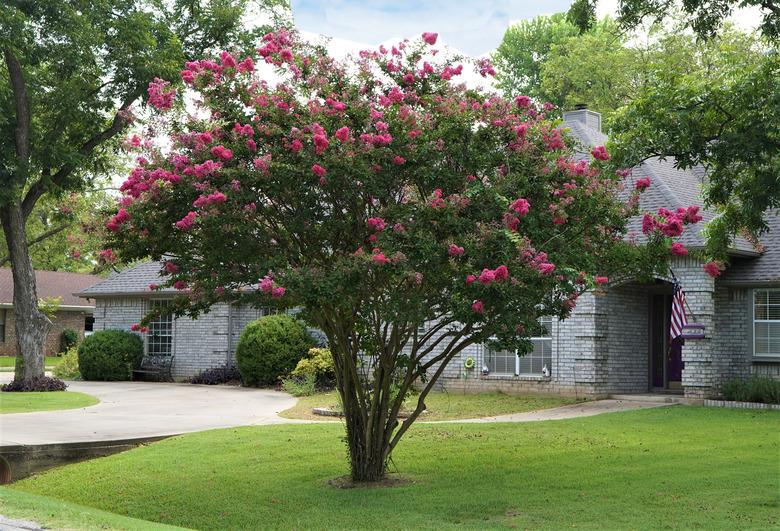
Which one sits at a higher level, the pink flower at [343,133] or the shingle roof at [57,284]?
the shingle roof at [57,284]

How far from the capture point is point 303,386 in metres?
24.1

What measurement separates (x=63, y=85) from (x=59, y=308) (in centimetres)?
2426

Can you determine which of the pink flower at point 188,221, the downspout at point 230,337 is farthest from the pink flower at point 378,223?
the downspout at point 230,337

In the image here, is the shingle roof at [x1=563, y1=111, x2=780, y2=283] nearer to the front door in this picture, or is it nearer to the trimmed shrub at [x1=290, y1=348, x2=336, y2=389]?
the front door

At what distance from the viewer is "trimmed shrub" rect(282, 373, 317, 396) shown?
23.9 meters

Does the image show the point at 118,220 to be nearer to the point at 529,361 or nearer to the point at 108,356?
the point at 529,361

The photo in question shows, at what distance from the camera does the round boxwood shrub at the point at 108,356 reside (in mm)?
30375

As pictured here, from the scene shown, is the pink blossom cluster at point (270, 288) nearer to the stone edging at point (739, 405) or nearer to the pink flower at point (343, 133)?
the pink flower at point (343, 133)

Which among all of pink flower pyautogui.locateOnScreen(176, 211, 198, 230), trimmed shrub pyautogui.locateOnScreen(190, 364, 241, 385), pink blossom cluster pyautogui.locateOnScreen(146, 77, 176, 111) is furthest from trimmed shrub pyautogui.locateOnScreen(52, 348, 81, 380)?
pink flower pyautogui.locateOnScreen(176, 211, 198, 230)

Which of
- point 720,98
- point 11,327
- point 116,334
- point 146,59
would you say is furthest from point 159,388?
point 11,327

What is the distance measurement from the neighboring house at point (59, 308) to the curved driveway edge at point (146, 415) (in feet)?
72.7

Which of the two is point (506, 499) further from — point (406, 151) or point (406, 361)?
point (406, 151)

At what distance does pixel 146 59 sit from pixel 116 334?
31.1 feet

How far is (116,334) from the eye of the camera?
3092 cm
